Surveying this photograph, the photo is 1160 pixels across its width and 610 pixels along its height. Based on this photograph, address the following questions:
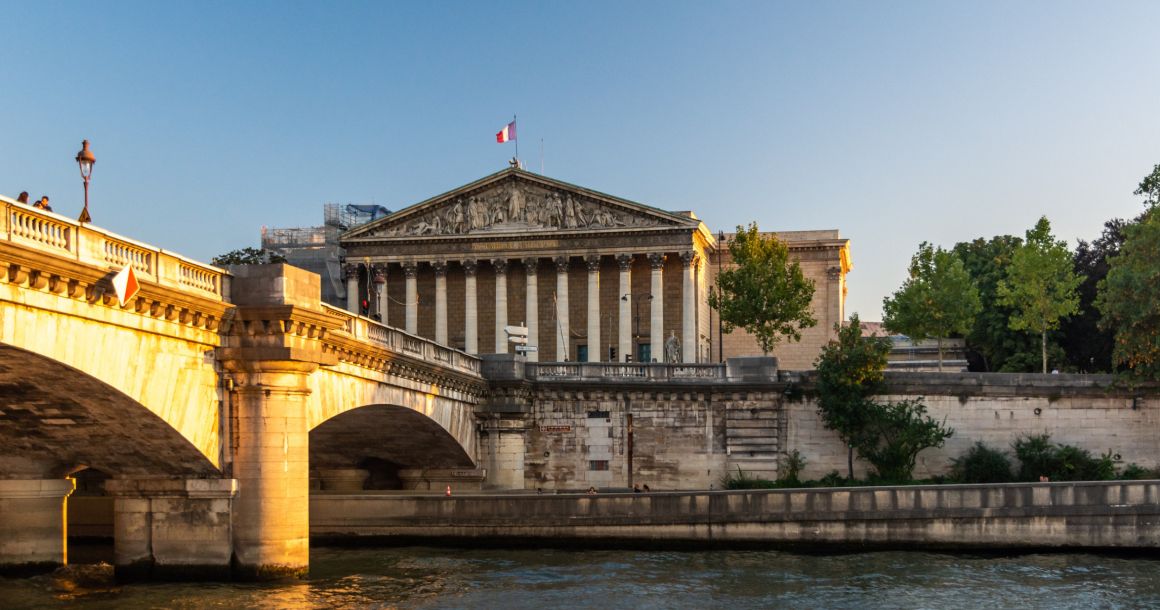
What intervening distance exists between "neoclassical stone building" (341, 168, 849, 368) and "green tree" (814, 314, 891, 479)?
25.2 m

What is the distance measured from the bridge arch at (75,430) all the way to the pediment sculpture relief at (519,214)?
53801 mm

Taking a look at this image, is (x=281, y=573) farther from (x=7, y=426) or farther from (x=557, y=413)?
(x=557, y=413)

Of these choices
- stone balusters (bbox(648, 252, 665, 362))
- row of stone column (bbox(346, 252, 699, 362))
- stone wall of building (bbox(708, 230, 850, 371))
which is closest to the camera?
stone balusters (bbox(648, 252, 665, 362))

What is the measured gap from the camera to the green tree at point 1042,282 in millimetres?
69438

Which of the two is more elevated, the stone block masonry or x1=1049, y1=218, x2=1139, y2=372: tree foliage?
x1=1049, y1=218, x2=1139, y2=372: tree foliage

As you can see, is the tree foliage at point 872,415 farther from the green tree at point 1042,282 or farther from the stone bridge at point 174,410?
the stone bridge at point 174,410

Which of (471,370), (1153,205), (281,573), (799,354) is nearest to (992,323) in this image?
(799,354)

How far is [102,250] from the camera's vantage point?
80.5 ft

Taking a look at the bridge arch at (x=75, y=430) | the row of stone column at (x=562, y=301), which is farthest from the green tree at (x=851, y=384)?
the bridge arch at (x=75, y=430)

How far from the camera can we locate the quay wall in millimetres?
42719

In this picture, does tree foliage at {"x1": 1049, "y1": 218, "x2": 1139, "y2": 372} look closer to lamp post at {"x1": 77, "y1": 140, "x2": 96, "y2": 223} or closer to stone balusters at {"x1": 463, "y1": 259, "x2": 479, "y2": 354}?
stone balusters at {"x1": 463, "y1": 259, "x2": 479, "y2": 354}

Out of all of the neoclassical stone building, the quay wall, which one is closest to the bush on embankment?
the quay wall

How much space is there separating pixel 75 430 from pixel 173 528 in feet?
10.9

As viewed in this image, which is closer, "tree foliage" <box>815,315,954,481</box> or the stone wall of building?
"tree foliage" <box>815,315,954,481</box>
